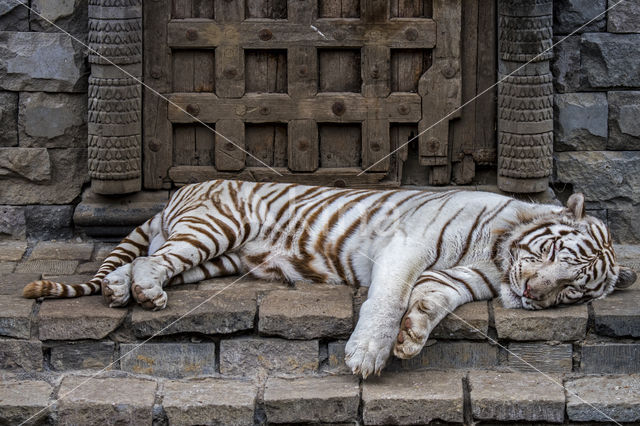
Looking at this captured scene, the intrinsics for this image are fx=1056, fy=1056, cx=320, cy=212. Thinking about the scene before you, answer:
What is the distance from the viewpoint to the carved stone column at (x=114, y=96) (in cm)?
566

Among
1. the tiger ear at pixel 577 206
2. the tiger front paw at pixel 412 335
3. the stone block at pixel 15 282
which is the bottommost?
the tiger front paw at pixel 412 335

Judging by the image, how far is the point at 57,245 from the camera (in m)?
5.92

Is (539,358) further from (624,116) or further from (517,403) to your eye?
(624,116)

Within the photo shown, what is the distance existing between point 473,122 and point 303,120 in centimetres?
97

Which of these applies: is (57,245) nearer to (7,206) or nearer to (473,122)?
(7,206)

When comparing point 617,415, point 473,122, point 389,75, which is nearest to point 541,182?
point 473,122

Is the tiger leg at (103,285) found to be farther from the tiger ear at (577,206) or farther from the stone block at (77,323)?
the tiger ear at (577,206)

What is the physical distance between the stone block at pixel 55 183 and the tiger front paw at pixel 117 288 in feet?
4.41

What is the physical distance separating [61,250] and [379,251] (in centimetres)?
187

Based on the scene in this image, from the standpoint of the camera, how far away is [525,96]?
5.80 metres

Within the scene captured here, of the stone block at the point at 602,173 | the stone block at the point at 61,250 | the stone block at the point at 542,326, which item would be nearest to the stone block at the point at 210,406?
the stone block at the point at 542,326

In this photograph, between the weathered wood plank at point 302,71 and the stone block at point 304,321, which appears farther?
the weathered wood plank at point 302,71

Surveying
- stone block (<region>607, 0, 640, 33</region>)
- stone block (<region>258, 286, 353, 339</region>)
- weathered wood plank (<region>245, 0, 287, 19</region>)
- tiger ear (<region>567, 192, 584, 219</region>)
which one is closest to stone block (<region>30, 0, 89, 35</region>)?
weathered wood plank (<region>245, 0, 287, 19</region>)

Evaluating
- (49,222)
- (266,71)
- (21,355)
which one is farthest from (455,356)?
(49,222)
